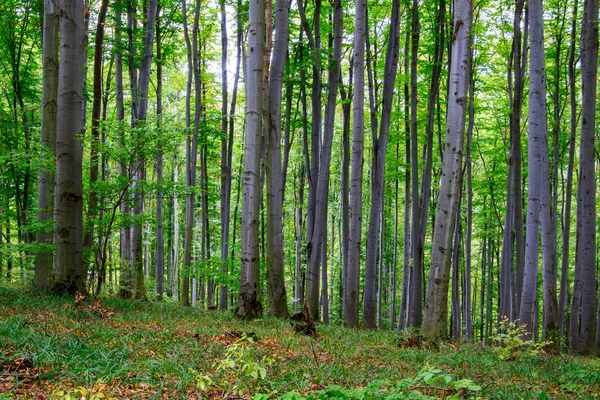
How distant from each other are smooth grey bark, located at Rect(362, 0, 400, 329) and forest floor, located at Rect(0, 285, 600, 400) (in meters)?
3.41

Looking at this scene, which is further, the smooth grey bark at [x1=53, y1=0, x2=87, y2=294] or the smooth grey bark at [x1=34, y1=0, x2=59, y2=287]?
the smooth grey bark at [x1=34, y1=0, x2=59, y2=287]

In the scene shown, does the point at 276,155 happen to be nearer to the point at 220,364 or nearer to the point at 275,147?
the point at 275,147

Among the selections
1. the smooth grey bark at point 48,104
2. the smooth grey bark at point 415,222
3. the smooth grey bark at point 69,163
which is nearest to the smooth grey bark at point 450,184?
the smooth grey bark at point 415,222

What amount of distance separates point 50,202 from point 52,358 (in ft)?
21.1

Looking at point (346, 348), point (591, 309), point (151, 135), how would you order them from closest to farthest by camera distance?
point (346, 348), point (151, 135), point (591, 309)

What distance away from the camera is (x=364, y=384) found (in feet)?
13.5

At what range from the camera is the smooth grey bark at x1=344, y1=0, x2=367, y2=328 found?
32.8ft

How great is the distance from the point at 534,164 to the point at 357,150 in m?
3.53

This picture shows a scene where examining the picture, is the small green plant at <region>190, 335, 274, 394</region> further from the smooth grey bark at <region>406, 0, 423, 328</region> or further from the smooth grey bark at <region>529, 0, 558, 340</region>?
the smooth grey bark at <region>406, 0, 423, 328</region>

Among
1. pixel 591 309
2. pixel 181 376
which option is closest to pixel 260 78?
pixel 181 376

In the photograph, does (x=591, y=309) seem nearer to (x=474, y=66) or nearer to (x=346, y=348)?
(x=346, y=348)

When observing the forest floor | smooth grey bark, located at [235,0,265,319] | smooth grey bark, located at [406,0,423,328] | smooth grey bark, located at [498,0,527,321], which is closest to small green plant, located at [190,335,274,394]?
the forest floor

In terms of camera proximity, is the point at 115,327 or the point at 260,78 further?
the point at 260,78

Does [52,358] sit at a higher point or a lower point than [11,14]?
lower
